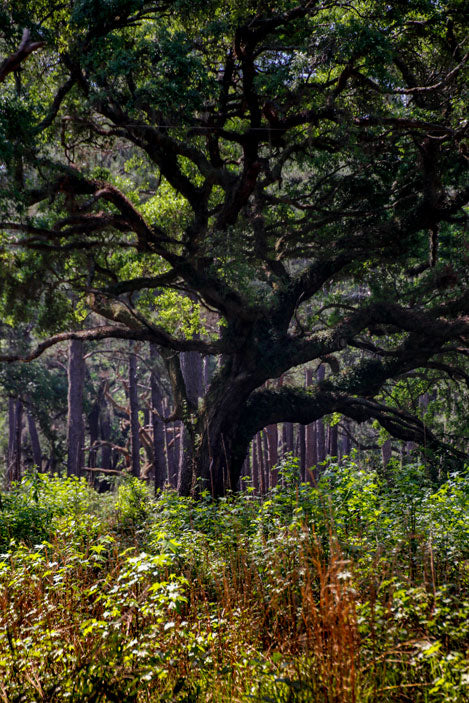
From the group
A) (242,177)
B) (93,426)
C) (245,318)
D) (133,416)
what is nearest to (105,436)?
(93,426)

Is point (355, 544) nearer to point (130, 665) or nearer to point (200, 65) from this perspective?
point (130, 665)

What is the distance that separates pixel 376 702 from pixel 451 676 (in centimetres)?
51

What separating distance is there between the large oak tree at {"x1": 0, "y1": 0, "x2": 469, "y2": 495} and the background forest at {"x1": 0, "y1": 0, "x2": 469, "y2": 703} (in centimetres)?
7

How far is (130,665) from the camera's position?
3381mm

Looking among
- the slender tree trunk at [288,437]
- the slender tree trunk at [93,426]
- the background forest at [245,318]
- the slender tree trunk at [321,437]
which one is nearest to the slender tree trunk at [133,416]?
the slender tree trunk at [93,426]

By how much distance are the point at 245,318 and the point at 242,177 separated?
386 cm

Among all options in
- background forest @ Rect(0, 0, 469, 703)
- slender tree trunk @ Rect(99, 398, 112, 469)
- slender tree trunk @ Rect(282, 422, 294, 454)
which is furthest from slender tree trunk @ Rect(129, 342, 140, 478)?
background forest @ Rect(0, 0, 469, 703)

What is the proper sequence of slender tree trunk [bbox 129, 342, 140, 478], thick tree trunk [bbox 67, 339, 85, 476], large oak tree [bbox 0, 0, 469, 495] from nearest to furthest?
large oak tree [bbox 0, 0, 469, 495] < thick tree trunk [bbox 67, 339, 85, 476] < slender tree trunk [bbox 129, 342, 140, 478]

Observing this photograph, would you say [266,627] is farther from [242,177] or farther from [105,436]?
[105,436]

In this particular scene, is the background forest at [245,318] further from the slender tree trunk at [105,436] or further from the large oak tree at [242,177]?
the slender tree trunk at [105,436]

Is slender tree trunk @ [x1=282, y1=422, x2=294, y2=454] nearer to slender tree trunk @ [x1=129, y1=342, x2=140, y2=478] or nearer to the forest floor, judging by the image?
slender tree trunk @ [x1=129, y1=342, x2=140, y2=478]

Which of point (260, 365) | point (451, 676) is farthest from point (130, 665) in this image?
point (260, 365)

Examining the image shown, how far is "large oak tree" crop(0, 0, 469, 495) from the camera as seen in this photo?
27.8ft

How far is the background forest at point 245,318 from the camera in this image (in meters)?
3.39
